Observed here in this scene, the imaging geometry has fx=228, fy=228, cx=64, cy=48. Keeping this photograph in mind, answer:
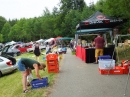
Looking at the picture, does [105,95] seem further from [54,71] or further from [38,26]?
[38,26]

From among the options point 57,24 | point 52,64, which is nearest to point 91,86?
point 52,64

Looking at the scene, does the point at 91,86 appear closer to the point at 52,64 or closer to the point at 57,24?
the point at 52,64

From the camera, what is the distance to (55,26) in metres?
70.1

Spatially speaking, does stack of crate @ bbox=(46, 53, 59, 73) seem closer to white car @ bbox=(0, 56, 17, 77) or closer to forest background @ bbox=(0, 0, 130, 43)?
white car @ bbox=(0, 56, 17, 77)

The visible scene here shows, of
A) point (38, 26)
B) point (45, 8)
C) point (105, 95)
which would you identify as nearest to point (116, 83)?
point (105, 95)

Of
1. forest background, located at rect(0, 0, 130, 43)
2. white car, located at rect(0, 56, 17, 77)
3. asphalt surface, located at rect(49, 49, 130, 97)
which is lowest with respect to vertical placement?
asphalt surface, located at rect(49, 49, 130, 97)

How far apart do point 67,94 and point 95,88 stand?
1174mm

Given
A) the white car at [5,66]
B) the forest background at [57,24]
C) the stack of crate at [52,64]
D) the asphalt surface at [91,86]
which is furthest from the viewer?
the forest background at [57,24]

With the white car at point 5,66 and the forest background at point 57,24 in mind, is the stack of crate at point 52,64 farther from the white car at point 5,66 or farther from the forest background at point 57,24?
the forest background at point 57,24

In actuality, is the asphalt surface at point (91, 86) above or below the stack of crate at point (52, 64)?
below

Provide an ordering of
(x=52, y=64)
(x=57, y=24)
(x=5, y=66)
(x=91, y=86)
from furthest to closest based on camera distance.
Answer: (x=57, y=24)
(x=5, y=66)
(x=52, y=64)
(x=91, y=86)

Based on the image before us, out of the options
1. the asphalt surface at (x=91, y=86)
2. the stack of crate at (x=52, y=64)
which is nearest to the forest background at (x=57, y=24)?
the stack of crate at (x=52, y=64)

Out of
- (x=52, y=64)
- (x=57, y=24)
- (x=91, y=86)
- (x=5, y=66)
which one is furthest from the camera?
(x=57, y=24)

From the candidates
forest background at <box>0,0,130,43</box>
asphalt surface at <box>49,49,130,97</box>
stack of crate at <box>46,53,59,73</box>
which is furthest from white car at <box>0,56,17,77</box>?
forest background at <box>0,0,130,43</box>
